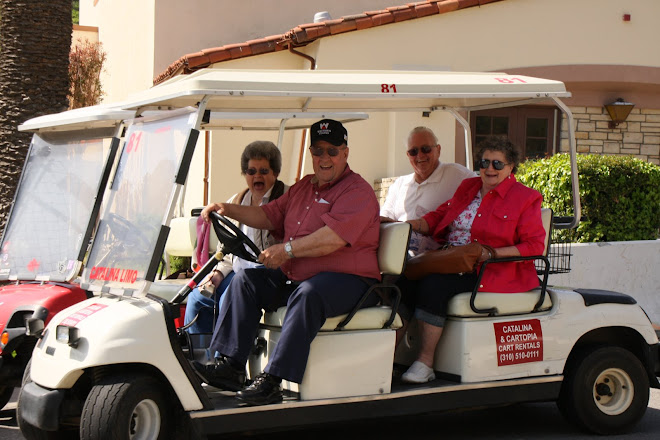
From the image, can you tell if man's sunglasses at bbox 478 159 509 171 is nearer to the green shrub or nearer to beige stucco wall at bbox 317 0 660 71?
the green shrub

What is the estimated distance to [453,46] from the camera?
12.1 meters

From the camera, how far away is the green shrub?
9.65 metres

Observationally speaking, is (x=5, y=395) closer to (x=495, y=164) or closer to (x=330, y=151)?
(x=330, y=151)

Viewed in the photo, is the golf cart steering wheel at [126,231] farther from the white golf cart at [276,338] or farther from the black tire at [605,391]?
the black tire at [605,391]

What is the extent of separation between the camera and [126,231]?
178 inches

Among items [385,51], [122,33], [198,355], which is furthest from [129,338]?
[122,33]

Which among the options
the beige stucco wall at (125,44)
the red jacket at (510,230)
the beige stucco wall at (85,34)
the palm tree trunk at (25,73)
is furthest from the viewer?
the beige stucco wall at (85,34)

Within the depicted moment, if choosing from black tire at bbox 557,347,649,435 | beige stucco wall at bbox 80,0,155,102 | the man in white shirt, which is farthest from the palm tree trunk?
black tire at bbox 557,347,649,435

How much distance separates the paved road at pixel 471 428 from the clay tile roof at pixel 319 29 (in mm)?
6606

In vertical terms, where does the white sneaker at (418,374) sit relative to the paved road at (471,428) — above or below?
above

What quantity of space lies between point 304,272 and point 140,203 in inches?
35.2

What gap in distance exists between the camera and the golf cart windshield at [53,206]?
5375 millimetres

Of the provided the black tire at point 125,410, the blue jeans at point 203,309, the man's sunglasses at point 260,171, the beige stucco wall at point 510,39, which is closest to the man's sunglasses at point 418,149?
the man's sunglasses at point 260,171

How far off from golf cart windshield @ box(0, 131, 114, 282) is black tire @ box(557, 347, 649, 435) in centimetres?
287
